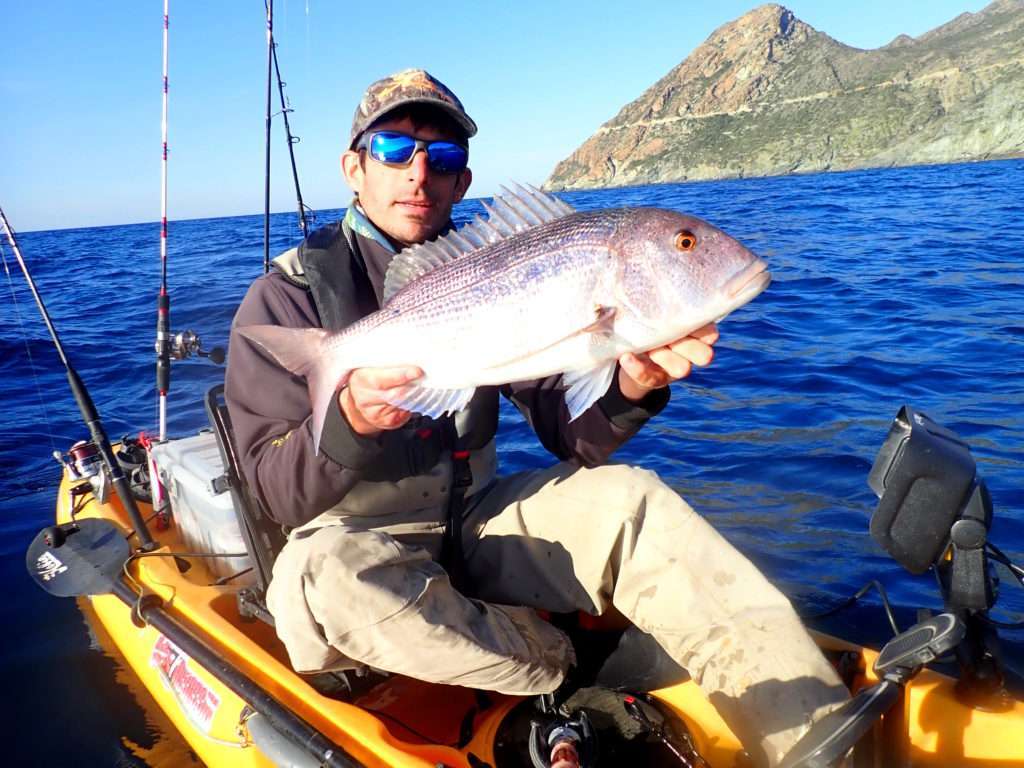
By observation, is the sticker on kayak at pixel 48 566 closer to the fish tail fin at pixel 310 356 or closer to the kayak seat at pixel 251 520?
the kayak seat at pixel 251 520

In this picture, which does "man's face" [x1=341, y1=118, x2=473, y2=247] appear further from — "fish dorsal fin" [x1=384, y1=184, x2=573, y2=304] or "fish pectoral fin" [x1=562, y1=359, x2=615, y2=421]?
"fish pectoral fin" [x1=562, y1=359, x2=615, y2=421]

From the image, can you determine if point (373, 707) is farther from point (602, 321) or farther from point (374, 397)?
point (602, 321)

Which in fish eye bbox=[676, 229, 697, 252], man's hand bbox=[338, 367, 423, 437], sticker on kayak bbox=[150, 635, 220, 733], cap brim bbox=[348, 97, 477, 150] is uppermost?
cap brim bbox=[348, 97, 477, 150]

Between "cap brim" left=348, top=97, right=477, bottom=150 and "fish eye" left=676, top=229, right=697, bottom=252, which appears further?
"cap brim" left=348, top=97, right=477, bottom=150

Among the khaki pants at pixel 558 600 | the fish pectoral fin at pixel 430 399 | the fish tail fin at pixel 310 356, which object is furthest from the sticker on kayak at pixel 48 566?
the fish pectoral fin at pixel 430 399

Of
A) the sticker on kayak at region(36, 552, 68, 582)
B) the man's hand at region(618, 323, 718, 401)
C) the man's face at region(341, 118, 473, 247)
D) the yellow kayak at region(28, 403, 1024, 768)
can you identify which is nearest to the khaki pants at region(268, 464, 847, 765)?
the yellow kayak at region(28, 403, 1024, 768)

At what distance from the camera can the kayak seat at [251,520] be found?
129 inches

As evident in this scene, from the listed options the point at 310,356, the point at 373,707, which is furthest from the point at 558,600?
the point at 310,356

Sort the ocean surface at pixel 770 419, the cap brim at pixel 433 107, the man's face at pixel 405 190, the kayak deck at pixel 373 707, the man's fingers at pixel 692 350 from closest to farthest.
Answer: the man's fingers at pixel 692 350 < the kayak deck at pixel 373 707 < the cap brim at pixel 433 107 < the man's face at pixel 405 190 < the ocean surface at pixel 770 419

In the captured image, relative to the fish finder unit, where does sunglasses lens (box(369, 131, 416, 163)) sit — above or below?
above

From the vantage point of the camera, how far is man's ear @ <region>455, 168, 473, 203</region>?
3.47m

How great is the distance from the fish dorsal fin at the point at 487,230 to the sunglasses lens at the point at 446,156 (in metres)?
0.58

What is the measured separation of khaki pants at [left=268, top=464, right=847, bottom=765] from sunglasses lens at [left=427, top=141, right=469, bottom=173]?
1607 mm

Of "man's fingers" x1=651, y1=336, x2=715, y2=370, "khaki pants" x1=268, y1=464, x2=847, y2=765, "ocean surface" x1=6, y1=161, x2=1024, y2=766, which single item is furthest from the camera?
"ocean surface" x1=6, y1=161, x2=1024, y2=766
